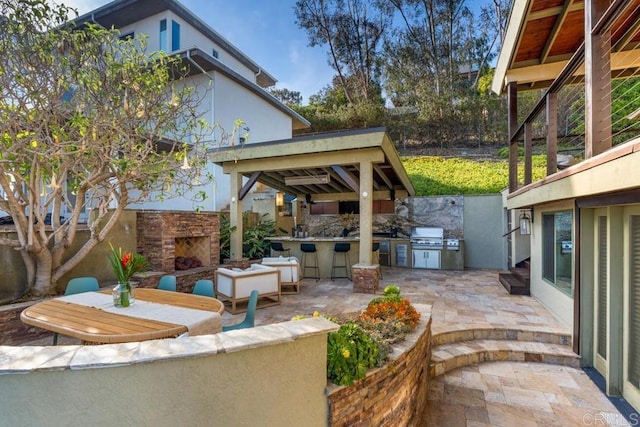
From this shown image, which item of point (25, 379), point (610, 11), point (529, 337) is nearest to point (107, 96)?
point (25, 379)

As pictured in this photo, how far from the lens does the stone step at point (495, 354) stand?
13.3 feet

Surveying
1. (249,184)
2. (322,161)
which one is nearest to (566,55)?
(322,161)

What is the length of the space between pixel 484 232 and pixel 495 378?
23.0 ft

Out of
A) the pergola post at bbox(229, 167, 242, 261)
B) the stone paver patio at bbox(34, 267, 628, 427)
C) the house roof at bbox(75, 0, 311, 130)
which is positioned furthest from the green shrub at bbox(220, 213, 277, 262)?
the house roof at bbox(75, 0, 311, 130)

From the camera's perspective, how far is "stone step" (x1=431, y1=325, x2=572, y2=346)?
171 inches

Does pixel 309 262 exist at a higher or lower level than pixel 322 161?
lower

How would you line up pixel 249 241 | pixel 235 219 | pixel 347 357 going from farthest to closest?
pixel 249 241 → pixel 235 219 → pixel 347 357

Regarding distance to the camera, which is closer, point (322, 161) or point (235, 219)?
point (322, 161)

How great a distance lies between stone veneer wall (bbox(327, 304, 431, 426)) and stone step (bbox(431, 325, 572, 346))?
43.2 inches

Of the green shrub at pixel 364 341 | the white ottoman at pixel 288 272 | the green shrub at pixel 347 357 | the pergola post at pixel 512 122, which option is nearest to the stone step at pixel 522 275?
the pergola post at pixel 512 122

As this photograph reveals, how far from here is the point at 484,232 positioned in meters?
9.99

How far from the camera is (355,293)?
21.9ft

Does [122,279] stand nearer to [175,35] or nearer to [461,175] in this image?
[175,35]

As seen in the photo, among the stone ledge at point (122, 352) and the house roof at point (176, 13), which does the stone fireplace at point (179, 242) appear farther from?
the house roof at point (176, 13)
